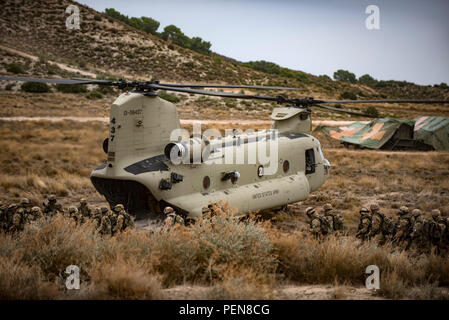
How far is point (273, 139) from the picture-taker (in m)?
13.1

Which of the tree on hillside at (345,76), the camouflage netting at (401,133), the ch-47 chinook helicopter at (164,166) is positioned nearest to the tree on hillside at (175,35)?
the tree on hillside at (345,76)

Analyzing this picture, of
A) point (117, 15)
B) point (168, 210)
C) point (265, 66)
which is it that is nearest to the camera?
point (168, 210)

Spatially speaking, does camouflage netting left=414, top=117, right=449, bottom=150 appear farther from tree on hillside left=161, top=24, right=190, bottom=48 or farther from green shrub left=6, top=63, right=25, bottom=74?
tree on hillside left=161, top=24, right=190, bottom=48

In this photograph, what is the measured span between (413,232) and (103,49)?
57.8 m

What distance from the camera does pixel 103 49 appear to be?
198 feet

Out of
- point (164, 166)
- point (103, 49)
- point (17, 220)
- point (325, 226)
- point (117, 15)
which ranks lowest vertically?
point (325, 226)

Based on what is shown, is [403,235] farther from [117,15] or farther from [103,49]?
[117,15]

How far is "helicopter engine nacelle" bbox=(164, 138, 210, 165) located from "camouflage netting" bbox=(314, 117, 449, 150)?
61.8ft

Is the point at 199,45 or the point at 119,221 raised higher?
the point at 199,45

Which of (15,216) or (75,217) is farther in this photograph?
(15,216)

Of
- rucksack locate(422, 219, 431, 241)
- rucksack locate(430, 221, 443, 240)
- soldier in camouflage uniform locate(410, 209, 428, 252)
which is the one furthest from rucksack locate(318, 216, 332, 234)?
rucksack locate(430, 221, 443, 240)

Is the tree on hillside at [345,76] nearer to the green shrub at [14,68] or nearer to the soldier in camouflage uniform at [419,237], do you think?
the green shrub at [14,68]

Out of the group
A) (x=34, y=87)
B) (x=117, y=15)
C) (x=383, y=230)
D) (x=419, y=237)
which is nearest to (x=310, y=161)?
(x=383, y=230)

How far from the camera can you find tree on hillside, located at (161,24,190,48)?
82.6 meters
